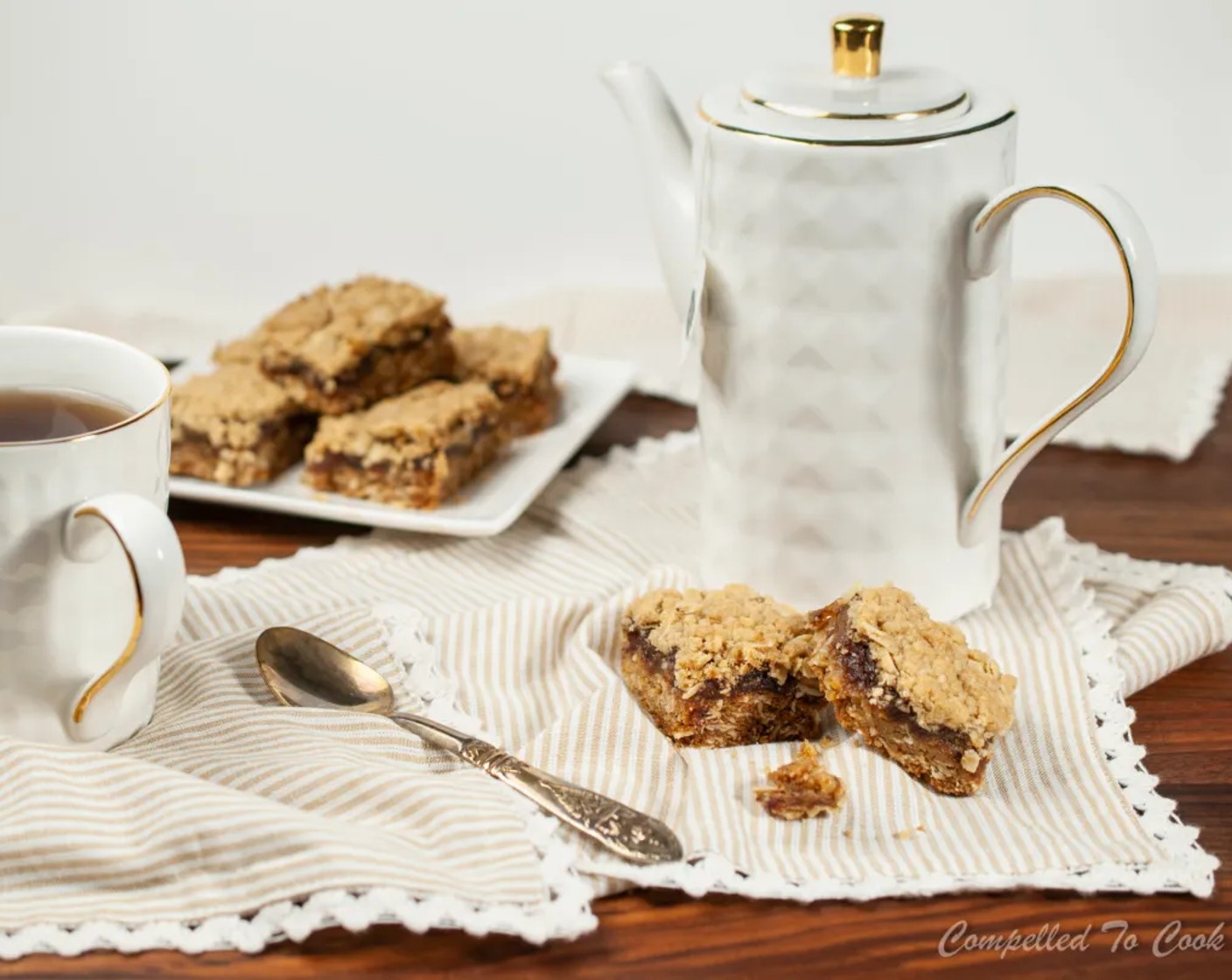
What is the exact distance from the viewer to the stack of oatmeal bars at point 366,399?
4.43 ft

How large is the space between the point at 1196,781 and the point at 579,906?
42 cm

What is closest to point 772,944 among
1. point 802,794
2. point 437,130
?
point 802,794

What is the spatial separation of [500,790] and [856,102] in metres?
0.50

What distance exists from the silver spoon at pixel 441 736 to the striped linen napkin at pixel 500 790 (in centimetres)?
1

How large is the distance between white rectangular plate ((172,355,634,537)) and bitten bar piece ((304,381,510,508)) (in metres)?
0.01

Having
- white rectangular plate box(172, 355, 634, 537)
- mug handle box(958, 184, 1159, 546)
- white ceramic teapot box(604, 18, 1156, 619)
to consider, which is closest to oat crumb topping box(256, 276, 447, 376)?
white rectangular plate box(172, 355, 634, 537)

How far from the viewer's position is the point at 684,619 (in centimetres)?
101

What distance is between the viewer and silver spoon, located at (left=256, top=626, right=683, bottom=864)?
876 millimetres

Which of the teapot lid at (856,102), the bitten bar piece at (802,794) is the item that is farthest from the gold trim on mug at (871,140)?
the bitten bar piece at (802,794)

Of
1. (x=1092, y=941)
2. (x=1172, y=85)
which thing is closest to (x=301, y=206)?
(x=1172, y=85)

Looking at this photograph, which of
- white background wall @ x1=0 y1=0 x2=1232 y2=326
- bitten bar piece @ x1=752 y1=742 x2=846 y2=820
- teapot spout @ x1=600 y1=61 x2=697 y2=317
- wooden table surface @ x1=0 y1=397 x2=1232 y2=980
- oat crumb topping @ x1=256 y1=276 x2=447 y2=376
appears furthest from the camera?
white background wall @ x1=0 y1=0 x2=1232 y2=326

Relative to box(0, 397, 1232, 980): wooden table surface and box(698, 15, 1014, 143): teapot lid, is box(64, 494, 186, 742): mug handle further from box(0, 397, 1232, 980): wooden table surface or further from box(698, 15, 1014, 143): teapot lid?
box(698, 15, 1014, 143): teapot lid

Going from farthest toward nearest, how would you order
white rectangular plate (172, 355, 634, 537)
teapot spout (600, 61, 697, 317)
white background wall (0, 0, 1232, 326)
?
white background wall (0, 0, 1232, 326) → white rectangular plate (172, 355, 634, 537) → teapot spout (600, 61, 697, 317)

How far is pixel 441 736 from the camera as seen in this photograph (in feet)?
3.22
